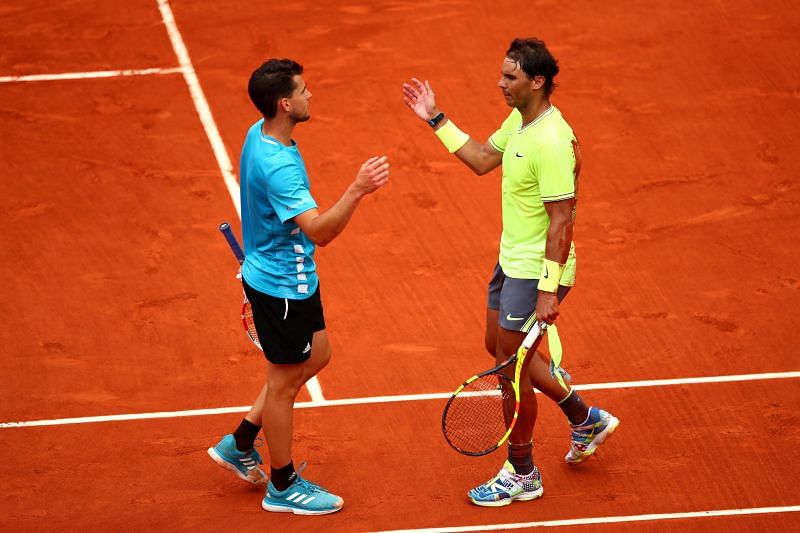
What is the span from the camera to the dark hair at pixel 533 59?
20.0ft

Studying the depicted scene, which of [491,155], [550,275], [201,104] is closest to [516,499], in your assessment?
[550,275]

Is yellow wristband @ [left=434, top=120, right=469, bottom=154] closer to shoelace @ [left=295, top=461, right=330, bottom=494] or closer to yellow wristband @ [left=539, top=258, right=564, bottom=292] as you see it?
yellow wristband @ [left=539, top=258, right=564, bottom=292]

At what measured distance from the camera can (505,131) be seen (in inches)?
256

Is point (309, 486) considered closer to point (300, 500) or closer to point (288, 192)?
point (300, 500)

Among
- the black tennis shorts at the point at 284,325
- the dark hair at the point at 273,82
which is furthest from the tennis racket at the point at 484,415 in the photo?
the dark hair at the point at 273,82

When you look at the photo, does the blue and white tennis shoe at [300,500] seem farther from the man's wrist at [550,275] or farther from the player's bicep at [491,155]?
the player's bicep at [491,155]

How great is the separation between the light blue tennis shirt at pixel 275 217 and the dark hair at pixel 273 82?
199 millimetres

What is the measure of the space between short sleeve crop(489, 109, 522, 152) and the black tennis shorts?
132 centimetres

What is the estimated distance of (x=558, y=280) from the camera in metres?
6.16

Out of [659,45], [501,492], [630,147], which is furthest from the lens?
[659,45]

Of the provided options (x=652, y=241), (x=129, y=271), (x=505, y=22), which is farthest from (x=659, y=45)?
(x=129, y=271)

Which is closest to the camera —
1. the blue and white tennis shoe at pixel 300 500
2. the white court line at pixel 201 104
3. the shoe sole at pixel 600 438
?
the blue and white tennis shoe at pixel 300 500

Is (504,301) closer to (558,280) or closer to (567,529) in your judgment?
(558,280)

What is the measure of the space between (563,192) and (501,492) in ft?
5.90
